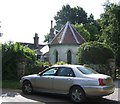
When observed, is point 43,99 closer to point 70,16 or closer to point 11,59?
point 11,59

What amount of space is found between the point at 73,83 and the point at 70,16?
238ft

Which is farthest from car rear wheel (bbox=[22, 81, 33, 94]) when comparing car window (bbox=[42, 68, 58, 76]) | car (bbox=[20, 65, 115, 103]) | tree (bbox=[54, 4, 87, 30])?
tree (bbox=[54, 4, 87, 30])

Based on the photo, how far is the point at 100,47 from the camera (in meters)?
25.1

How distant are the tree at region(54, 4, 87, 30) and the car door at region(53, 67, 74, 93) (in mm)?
70112

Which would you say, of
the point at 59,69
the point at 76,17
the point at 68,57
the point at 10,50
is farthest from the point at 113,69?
the point at 76,17

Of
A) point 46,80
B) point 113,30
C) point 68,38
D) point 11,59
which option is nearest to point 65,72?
point 46,80

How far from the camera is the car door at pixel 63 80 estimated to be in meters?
12.6

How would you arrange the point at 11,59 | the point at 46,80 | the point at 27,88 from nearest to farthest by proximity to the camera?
the point at 46,80, the point at 27,88, the point at 11,59

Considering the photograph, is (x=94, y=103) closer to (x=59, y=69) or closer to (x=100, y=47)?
(x=59, y=69)

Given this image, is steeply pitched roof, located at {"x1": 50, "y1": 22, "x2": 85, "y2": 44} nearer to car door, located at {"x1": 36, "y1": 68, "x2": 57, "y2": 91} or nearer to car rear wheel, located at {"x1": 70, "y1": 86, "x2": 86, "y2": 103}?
car door, located at {"x1": 36, "y1": 68, "x2": 57, "y2": 91}

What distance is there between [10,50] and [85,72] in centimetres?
1001

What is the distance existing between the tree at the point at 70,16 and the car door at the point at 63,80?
230ft

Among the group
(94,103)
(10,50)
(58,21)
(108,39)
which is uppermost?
(58,21)

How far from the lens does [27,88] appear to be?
46.9ft
